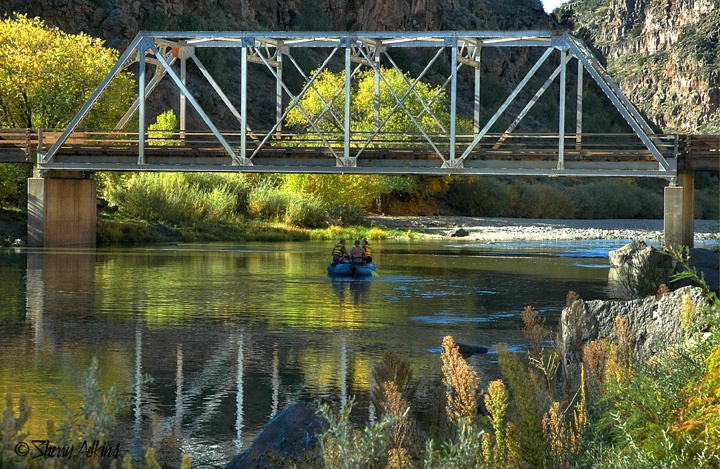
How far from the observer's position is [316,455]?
7461 mm

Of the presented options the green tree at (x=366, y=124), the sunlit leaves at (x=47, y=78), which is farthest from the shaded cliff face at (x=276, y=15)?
the sunlit leaves at (x=47, y=78)

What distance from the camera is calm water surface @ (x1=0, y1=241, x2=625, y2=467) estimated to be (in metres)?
11.5

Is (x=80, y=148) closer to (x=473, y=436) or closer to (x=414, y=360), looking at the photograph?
(x=414, y=360)

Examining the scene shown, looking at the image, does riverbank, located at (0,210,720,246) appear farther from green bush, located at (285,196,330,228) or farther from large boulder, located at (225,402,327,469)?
large boulder, located at (225,402,327,469)

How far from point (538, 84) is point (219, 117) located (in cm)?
5784

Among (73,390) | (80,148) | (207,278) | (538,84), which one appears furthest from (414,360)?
(538,84)

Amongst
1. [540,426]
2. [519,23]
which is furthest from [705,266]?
[519,23]

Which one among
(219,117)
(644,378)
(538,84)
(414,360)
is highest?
(538,84)

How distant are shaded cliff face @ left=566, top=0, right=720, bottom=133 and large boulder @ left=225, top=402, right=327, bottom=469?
420 ft

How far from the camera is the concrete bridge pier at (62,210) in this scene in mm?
40875

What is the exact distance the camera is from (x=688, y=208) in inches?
1492

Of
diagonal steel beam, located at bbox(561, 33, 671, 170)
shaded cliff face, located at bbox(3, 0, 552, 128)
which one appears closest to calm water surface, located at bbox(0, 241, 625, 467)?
diagonal steel beam, located at bbox(561, 33, 671, 170)

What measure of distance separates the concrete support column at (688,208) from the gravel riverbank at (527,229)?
20033 mm

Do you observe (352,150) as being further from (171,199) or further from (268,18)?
(268,18)
